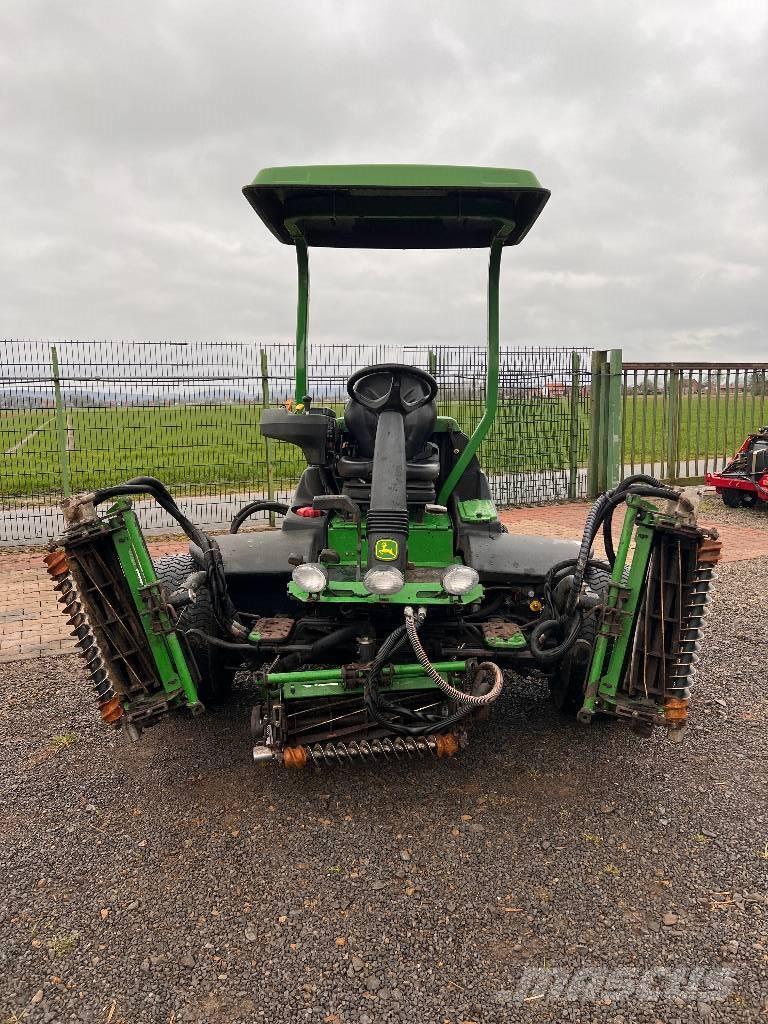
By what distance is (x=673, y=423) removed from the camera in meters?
12.6

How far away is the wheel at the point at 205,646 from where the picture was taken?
3.55 metres

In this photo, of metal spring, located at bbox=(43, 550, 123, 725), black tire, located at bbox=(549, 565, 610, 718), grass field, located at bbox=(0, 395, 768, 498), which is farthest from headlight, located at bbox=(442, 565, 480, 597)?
grass field, located at bbox=(0, 395, 768, 498)

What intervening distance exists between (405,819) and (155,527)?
7.54 metres

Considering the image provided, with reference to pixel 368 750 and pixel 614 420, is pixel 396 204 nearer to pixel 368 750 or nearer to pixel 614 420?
pixel 368 750

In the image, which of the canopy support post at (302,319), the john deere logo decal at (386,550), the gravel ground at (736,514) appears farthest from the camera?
the gravel ground at (736,514)

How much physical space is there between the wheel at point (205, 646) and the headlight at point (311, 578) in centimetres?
62

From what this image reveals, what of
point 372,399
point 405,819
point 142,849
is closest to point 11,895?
point 142,849

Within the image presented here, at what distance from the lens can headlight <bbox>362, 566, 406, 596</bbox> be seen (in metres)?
3.00

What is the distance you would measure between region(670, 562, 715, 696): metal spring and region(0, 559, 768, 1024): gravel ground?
620mm

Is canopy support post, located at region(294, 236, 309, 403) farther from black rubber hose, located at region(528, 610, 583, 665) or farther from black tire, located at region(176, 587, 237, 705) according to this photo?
black rubber hose, located at region(528, 610, 583, 665)

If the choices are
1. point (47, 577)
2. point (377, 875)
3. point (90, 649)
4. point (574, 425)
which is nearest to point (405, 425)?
point (90, 649)

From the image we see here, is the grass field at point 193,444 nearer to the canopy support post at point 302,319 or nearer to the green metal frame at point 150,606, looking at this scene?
the canopy support post at point 302,319

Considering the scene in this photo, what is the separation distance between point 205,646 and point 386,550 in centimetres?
106

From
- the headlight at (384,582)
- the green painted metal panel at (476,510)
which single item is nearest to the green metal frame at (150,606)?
the headlight at (384,582)
